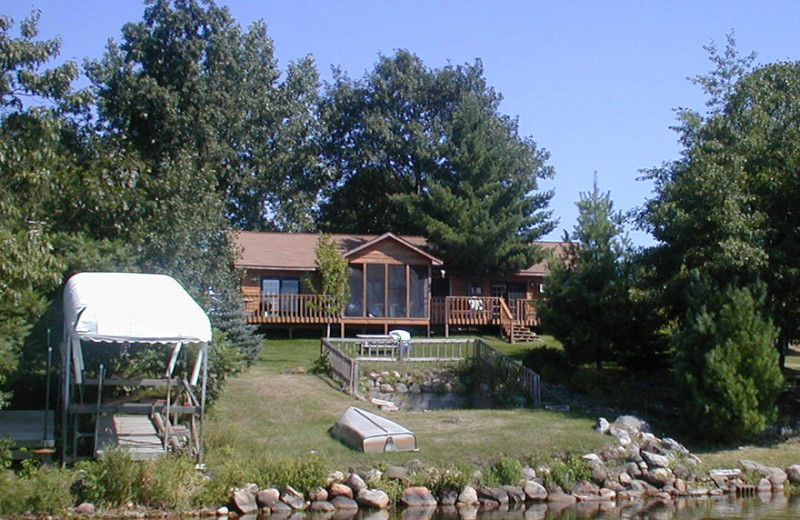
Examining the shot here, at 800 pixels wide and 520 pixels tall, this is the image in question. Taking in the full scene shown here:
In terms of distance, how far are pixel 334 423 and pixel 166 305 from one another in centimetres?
543

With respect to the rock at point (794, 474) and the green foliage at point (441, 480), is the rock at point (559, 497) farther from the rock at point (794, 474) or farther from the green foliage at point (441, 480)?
the rock at point (794, 474)

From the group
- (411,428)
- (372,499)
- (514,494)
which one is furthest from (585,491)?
(372,499)

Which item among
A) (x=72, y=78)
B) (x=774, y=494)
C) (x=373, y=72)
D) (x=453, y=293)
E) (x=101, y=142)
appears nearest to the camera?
(x=72, y=78)

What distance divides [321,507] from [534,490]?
420 cm

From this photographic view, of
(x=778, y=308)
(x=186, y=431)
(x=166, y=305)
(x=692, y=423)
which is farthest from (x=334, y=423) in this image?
(x=778, y=308)

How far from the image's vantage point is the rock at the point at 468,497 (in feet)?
55.8

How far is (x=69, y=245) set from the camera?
63.2ft

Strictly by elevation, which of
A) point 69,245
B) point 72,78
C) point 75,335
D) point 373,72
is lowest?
point 75,335

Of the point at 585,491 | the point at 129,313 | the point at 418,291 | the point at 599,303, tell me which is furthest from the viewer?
the point at 418,291

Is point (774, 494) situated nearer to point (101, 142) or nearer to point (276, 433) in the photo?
point (276, 433)

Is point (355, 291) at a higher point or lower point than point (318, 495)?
higher

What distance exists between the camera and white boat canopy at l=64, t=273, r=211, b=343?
50.8 ft

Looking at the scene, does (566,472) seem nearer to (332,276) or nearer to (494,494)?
(494,494)

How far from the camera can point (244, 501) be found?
15859 millimetres
